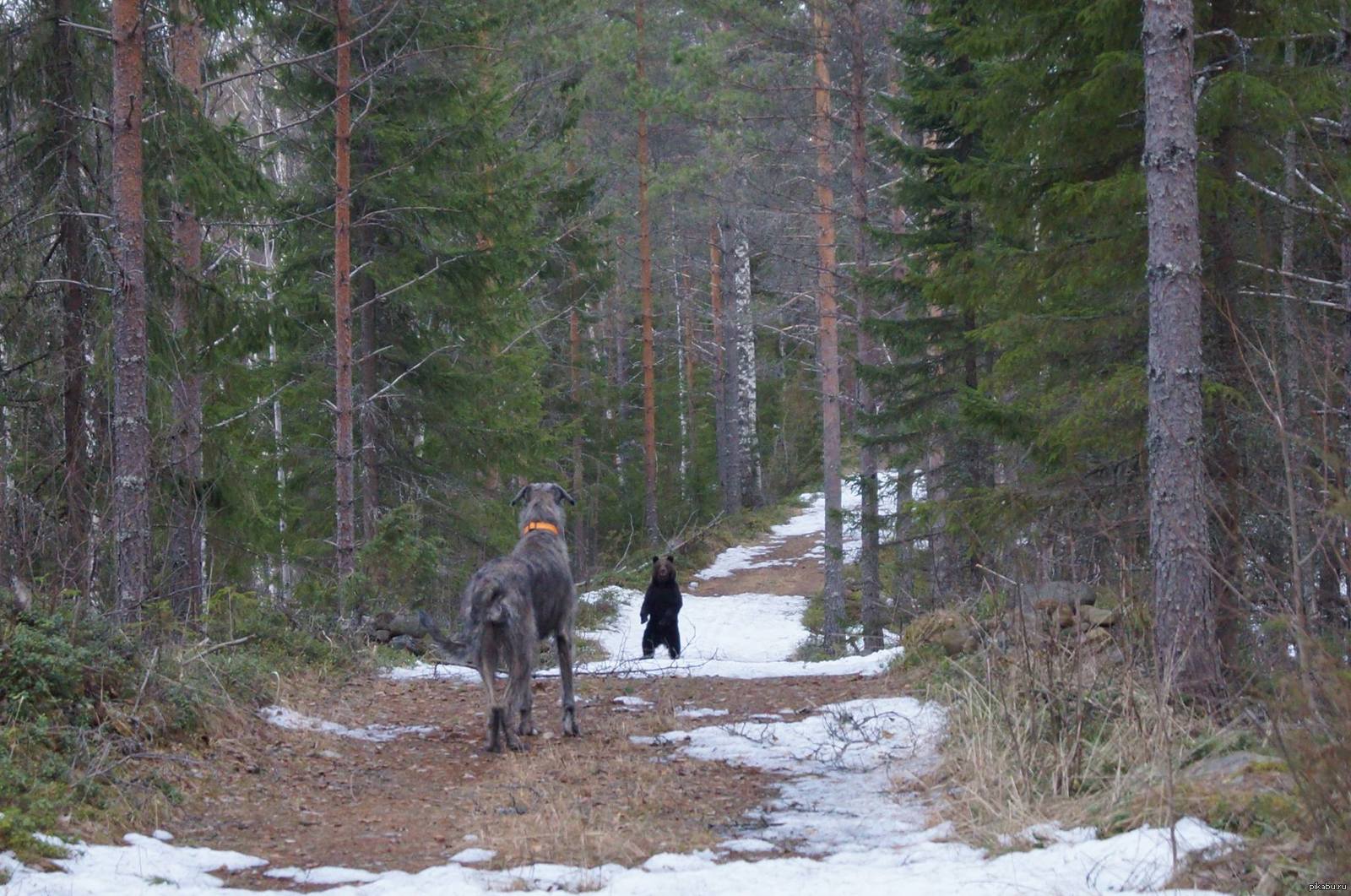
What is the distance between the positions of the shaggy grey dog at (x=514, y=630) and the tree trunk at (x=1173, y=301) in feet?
14.2

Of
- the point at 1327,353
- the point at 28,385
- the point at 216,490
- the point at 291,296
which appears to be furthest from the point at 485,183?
the point at 1327,353

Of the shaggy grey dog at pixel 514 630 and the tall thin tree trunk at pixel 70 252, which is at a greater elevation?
the tall thin tree trunk at pixel 70 252

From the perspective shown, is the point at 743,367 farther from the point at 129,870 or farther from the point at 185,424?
the point at 129,870

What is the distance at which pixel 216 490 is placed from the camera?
12.1 m

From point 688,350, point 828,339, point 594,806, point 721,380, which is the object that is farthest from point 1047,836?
point 688,350

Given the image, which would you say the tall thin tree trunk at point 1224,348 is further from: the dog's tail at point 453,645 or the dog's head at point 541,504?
the dog's tail at point 453,645

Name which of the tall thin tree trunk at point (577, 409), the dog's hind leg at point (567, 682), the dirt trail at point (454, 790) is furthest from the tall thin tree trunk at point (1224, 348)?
the tall thin tree trunk at point (577, 409)

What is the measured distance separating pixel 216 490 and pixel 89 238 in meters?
2.90

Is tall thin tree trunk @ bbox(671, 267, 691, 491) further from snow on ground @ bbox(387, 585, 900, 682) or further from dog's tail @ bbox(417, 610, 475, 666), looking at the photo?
dog's tail @ bbox(417, 610, 475, 666)

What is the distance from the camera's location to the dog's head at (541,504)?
397 inches

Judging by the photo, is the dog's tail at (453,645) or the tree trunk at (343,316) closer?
the dog's tail at (453,645)

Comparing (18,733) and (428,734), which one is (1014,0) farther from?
(18,733)

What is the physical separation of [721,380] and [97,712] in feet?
117

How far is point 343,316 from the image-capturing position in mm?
14766
